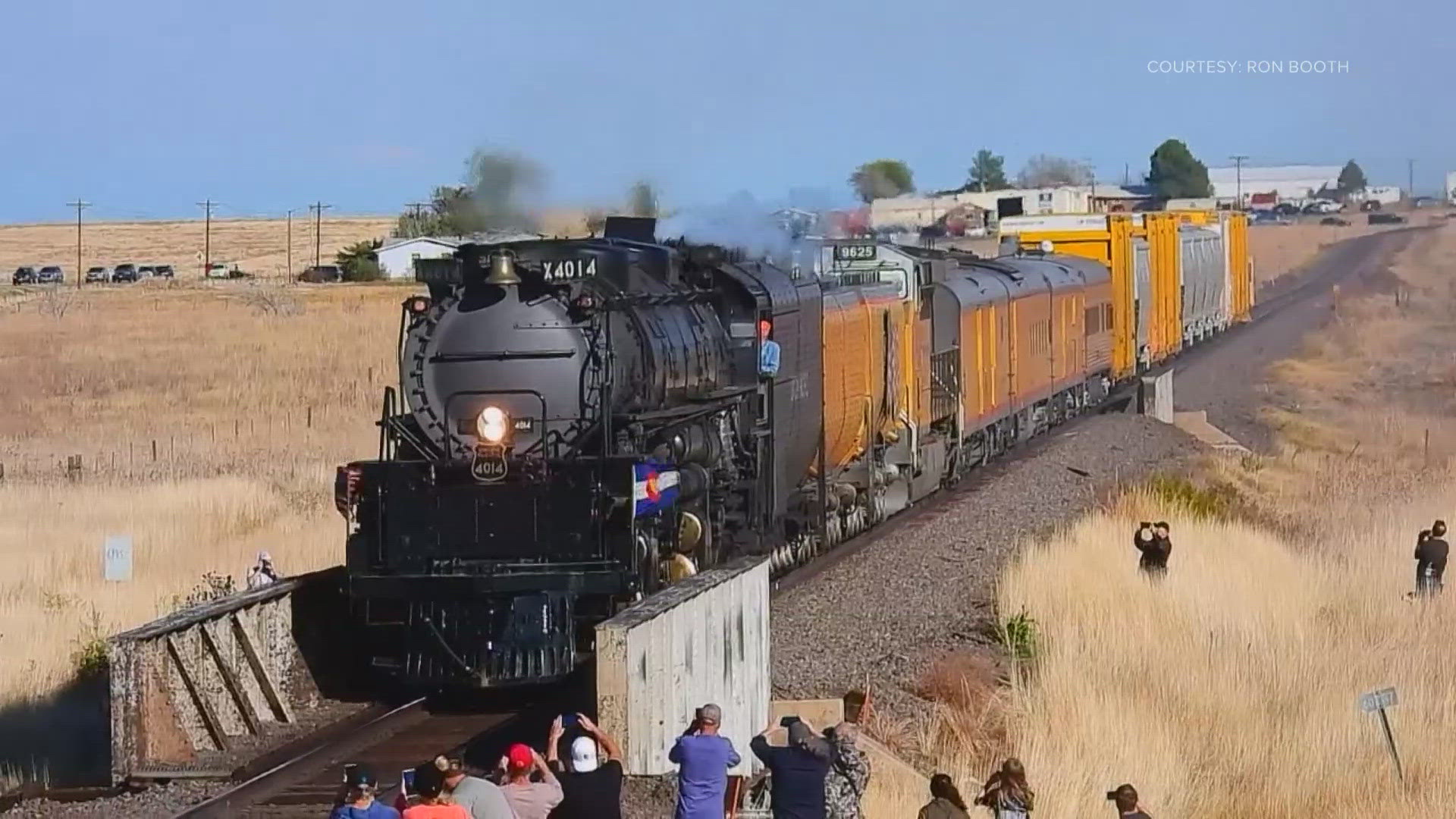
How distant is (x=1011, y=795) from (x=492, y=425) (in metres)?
5.37

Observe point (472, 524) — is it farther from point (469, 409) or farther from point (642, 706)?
point (642, 706)

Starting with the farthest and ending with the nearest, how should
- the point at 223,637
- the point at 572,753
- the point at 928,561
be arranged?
the point at 928,561 < the point at 223,637 < the point at 572,753

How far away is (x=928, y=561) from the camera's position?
22.7 metres

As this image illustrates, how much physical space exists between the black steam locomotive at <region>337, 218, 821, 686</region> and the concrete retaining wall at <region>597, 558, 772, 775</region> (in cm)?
82

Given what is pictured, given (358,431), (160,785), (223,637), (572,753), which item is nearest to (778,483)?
(223,637)

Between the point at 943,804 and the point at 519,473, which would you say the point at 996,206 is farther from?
the point at 943,804

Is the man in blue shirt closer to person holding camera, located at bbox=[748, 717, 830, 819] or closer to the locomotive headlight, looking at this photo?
the locomotive headlight

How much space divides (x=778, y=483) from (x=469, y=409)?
478 cm

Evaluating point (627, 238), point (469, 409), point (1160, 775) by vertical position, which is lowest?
point (1160, 775)

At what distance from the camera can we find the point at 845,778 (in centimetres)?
1126

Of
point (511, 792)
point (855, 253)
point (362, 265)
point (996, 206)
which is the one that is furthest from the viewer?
point (362, 265)

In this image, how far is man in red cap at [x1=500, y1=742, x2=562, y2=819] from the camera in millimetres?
10727

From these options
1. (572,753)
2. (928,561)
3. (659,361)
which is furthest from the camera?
(928,561)

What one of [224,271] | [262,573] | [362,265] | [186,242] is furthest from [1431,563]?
[186,242]
